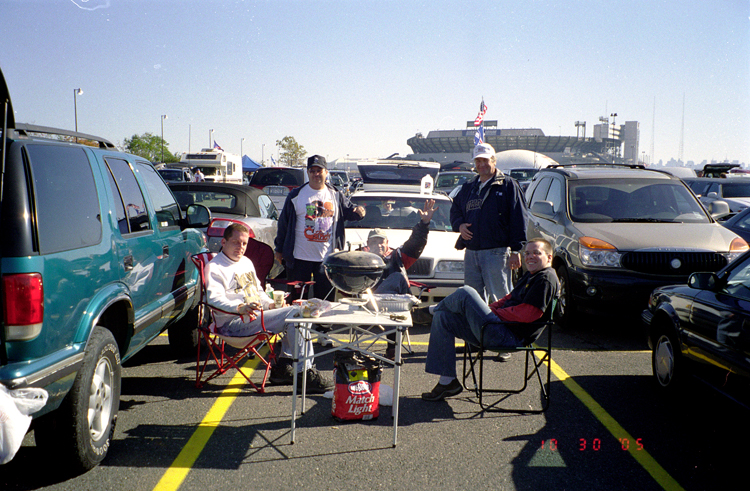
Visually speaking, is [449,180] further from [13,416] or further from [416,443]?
[13,416]

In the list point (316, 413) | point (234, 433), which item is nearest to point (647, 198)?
point (316, 413)

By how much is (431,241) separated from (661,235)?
8.21 feet

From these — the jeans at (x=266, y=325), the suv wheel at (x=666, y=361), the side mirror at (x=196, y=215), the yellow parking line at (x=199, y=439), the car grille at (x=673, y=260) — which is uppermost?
the side mirror at (x=196, y=215)

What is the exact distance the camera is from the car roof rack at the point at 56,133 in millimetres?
3125

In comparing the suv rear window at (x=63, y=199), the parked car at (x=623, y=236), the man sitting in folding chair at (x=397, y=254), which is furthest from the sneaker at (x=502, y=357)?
the suv rear window at (x=63, y=199)

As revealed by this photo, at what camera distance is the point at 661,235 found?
641cm

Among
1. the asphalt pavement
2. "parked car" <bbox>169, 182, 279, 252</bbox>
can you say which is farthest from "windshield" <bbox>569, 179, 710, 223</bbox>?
"parked car" <bbox>169, 182, 279, 252</bbox>

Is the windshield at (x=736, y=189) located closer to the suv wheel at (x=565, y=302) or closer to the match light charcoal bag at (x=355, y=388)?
the suv wheel at (x=565, y=302)

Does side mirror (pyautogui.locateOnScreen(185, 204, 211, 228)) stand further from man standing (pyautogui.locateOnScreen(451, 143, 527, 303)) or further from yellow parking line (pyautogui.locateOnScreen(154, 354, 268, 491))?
man standing (pyautogui.locateOnScreen(451, 143, 527, 303))

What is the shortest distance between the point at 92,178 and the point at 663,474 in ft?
12.1

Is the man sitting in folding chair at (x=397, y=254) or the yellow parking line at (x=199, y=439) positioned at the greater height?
the man sitting in folding chair at (x=397, y=254)

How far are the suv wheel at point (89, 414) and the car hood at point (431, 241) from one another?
11.4 ft

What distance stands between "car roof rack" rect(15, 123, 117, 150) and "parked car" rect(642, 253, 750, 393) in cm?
411

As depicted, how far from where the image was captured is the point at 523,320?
4.31 meters
